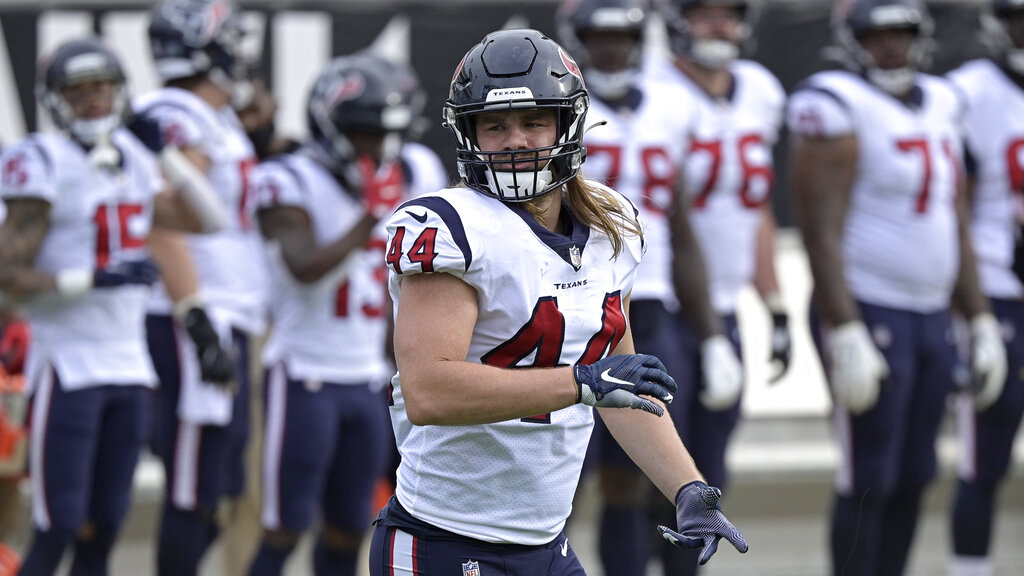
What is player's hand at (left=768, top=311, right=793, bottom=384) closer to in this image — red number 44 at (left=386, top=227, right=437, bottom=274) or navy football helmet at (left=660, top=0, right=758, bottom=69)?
navy football helmet at (left=660, top=0, right=758, bottom=69)

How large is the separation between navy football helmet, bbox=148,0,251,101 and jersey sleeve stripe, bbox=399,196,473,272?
9.49ft

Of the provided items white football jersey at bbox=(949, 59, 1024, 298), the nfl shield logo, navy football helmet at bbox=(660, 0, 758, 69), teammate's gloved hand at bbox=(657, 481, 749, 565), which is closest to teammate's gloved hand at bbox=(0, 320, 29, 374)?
navy football helmet at bbox=(660, 0, 758, 69)

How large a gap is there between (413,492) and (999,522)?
4914mm

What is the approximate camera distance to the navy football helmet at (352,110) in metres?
4.79

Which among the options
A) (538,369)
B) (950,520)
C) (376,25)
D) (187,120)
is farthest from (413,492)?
(376,25)

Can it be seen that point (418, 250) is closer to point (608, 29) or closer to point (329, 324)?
point (329, 324)

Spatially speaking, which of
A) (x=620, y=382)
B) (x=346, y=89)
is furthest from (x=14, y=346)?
(x=620, y=382)

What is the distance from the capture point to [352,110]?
4801 millimetres

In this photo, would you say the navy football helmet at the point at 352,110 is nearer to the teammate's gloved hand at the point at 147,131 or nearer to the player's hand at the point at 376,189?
the player's hand at the point at 376,189

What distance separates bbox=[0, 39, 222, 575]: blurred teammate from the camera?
14.8 feet

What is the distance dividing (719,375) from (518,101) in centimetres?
252

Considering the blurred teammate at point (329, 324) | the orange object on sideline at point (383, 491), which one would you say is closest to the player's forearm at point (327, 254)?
the blurred teammate at point (329, 324)

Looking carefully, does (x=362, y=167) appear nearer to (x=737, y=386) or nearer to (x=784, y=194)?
(x=737, y=386)

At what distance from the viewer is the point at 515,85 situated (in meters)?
2.61
